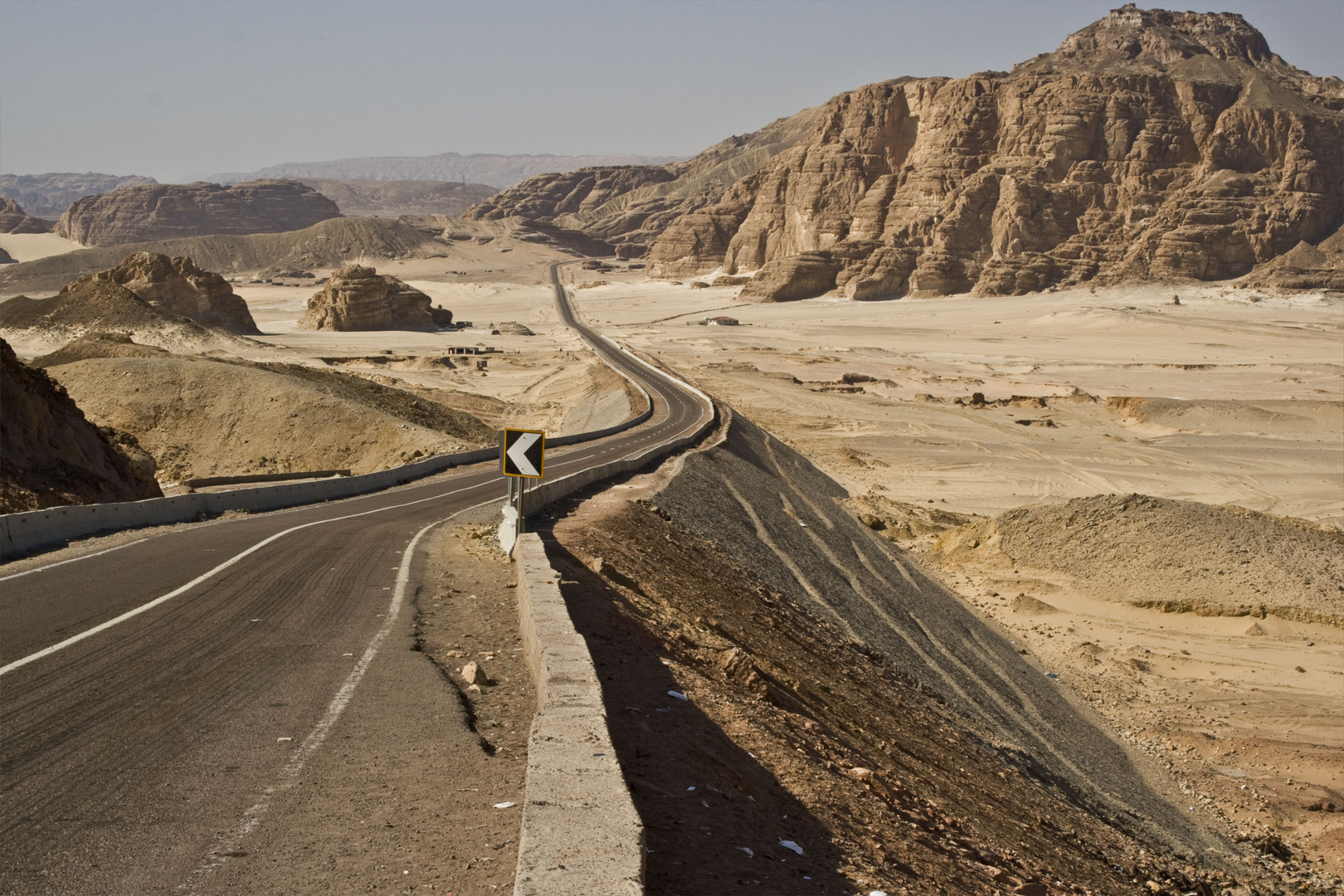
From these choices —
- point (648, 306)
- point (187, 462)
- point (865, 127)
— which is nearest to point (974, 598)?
point (187, 462)

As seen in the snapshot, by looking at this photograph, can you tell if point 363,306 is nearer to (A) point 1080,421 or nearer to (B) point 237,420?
(B) point 237,420

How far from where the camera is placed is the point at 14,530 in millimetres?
12258

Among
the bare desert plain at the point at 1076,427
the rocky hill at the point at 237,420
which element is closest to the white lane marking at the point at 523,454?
the bare desert plain at the point at 1076,427

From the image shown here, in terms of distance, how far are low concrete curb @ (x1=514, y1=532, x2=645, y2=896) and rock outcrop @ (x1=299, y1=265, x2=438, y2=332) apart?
91.1m

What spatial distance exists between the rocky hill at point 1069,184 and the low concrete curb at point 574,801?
10955 cm

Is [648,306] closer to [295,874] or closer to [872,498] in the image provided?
[872,498]

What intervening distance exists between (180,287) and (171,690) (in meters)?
79.6

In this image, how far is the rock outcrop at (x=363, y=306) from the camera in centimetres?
9325

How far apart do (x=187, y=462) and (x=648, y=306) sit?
91.7 m

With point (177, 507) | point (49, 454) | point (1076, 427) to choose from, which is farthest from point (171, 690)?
point (1076, 427)

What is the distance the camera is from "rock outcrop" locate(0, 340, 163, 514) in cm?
Result: 1883

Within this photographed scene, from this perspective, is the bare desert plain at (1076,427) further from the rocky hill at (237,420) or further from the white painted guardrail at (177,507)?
the rocky hill at (237,420)

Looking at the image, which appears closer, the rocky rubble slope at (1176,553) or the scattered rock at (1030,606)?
the rocky rubble slope at (1176,553)

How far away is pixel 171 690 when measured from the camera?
7.11m
